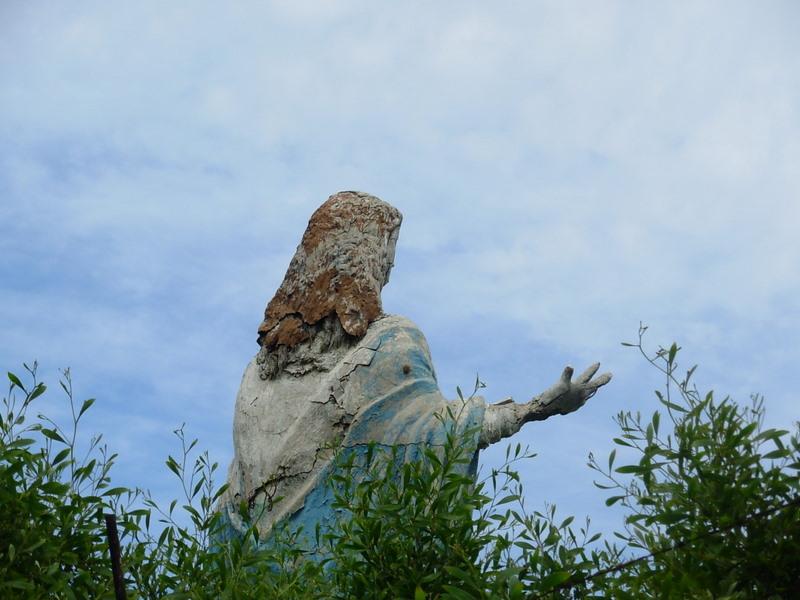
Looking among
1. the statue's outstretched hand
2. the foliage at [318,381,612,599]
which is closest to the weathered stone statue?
the statue's outstretched hand

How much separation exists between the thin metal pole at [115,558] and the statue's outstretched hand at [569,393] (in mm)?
3959

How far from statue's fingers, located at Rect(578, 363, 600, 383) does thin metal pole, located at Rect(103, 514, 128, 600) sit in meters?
4.11

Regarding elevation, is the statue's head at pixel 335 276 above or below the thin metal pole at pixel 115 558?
above

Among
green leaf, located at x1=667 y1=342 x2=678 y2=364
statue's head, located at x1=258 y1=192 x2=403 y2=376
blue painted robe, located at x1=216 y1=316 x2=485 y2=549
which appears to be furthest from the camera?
statue's head, located at x1=258 y1=192 x2=403 y2=376

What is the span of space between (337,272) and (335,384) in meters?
0.86

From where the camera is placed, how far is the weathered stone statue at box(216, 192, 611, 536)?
876 centimetres

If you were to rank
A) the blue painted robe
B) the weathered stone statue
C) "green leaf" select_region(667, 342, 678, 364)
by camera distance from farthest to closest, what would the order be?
the weathered stone statue
the blue painted robe
"green leaf" select_region(667, 342, 678, 364)

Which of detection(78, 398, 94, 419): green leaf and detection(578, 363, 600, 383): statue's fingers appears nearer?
detection(78, 398, 94, 419): green leaf

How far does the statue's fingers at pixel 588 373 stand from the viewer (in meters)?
8.80

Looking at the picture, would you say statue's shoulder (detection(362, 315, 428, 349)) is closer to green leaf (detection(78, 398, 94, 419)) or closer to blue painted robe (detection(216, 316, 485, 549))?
blue painted robe (detection(216, 316, 485, 549))

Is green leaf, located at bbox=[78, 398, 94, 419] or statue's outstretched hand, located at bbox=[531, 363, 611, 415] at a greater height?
statue's outstretched hand, located at bbox=[531, 363, 611, 415]

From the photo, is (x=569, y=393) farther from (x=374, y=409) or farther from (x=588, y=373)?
(x=374, y=409)

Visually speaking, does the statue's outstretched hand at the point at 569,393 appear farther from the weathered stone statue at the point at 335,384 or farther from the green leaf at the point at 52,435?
the green leaf at the point at 52,435

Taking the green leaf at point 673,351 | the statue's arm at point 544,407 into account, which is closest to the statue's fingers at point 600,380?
the statue's arm at point 544,407
